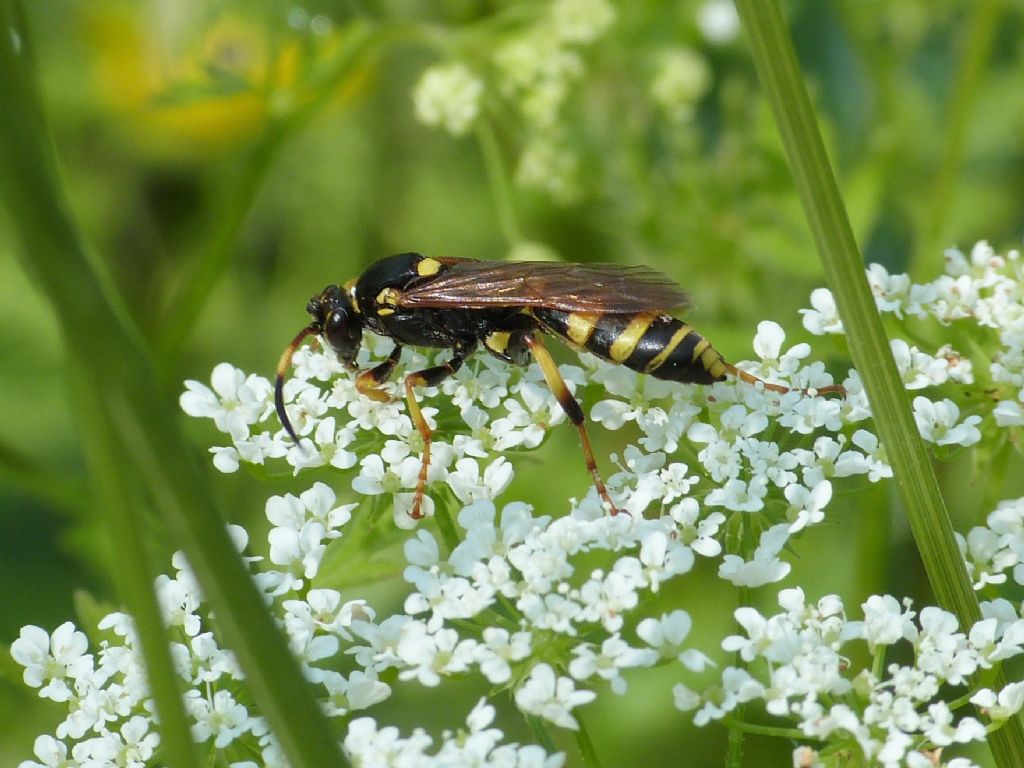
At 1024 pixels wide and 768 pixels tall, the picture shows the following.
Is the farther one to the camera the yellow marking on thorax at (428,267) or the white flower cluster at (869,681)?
the yellow marking on thorax at (428,267)

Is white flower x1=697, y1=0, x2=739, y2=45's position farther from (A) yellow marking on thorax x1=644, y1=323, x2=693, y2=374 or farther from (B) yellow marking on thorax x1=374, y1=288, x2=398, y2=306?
(A) yellow marking on thorax x1=644, y1=323, x2=693, y2=374

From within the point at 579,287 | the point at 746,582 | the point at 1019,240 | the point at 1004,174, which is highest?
the point at 1004,174

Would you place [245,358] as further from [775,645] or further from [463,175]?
[775,645]

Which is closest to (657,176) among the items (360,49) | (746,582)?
(360,49)

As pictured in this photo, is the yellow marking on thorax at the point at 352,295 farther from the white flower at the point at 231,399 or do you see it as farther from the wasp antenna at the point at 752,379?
the wasp antenna at the point at 752,379

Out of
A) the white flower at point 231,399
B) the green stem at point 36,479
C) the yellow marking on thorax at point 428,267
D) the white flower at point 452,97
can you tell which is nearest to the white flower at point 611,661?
the white flower at point 231,399

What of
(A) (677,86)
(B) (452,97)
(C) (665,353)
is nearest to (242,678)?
(C) (665,353)

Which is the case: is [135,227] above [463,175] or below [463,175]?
above
